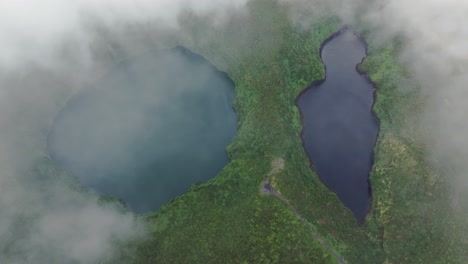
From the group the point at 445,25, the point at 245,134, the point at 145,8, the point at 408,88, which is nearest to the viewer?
the point at 245,134

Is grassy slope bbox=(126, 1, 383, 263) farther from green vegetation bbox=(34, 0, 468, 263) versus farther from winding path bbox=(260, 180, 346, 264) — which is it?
winding path bbox=(260, 180, 346, 264)

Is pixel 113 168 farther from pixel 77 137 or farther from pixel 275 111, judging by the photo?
pixel 275 111

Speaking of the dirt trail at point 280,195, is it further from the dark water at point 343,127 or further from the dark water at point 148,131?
the dark water at point 148,131

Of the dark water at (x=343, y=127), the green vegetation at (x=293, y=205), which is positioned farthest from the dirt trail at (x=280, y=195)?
the dark water at (x=343, y=127)

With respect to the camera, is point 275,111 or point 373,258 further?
point 275,111

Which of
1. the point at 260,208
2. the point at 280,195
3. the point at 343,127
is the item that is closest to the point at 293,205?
the point at 280,195

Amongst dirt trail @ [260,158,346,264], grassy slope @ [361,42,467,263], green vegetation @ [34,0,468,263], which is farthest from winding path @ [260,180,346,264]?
grassy slope @ [361,42,467,263]

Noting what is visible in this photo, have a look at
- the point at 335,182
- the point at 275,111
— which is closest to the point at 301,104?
the point at 275,111

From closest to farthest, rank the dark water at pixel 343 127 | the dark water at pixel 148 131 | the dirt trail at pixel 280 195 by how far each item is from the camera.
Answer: the dirt trail at pixel 280 195 < the dark water at pixel 343 127 < the dark water at pixel 148 131
